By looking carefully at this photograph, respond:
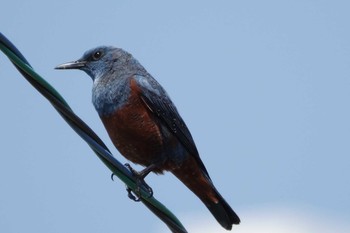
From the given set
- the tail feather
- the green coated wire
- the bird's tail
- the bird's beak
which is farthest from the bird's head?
the green coated wire

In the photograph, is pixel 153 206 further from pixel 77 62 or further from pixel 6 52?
pixel 77 62

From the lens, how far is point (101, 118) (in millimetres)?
6266

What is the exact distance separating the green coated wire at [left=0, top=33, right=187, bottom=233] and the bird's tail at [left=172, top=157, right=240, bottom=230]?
2479 millimetres

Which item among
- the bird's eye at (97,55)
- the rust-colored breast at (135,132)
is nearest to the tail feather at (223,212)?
the rust-colored breast at (135,132)

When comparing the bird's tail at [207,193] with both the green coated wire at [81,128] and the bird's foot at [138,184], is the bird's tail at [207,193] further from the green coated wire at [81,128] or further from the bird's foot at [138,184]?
the green coated wire at [81,128]

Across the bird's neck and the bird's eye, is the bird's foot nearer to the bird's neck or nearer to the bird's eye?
the bird's neck

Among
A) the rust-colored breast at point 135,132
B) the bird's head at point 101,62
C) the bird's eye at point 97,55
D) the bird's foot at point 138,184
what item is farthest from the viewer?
the bird's eye at point 97,55

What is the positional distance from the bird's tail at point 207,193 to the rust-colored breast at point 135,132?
43 centimetres

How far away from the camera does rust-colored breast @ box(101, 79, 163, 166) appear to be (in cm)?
612

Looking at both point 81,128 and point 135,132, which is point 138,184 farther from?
point 135,132

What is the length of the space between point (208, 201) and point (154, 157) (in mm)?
902

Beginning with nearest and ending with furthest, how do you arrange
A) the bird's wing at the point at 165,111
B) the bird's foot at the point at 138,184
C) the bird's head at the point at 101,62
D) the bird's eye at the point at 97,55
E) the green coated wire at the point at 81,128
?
the green coated wire at the point at 81,128, the bird's foot at the point at 138,184, the bird's wing at the point at 165,111, the bird's head at the point at 101,62, the bird's eye at the point at 97,55

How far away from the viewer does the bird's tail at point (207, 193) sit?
6531 millimetres

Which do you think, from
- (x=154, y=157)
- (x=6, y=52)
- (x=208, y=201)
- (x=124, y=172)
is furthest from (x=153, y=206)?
(x=208, y=201)
